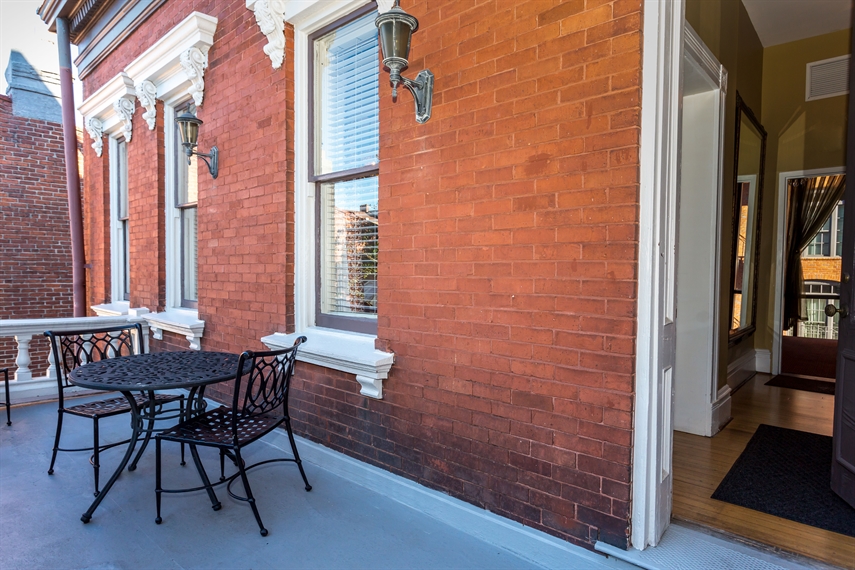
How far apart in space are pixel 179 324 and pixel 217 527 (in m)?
2.43

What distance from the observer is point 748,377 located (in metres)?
5.52

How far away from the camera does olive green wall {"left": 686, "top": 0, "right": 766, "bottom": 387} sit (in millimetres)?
3422

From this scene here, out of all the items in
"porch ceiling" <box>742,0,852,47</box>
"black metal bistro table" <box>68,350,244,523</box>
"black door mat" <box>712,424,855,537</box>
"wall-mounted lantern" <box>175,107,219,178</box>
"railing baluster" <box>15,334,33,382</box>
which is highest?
"porch ceiling" <box>742,0,852,47</box>

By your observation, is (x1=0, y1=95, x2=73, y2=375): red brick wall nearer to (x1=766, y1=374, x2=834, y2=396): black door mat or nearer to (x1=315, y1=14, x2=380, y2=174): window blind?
(x1=315, y1=14, x2=380, y2=174): window blind

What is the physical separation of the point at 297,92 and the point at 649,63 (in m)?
2.33

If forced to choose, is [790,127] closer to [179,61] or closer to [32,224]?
[179,61]

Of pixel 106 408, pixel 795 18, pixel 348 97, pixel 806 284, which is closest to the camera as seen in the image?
pixel 106 408

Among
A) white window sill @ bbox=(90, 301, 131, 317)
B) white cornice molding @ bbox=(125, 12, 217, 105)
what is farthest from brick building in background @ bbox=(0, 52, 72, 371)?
white cornice molding @ bbox=(125, 12, 217, 105)

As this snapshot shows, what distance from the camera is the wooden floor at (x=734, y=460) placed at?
212 cm

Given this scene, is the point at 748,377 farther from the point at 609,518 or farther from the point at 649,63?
the point at 649,63

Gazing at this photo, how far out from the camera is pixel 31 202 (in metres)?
7.51

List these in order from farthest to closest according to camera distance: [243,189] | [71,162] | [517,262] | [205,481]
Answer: [71,162] → [243,189] → [205,481] → [517,262]

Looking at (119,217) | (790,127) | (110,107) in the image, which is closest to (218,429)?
(119,217)

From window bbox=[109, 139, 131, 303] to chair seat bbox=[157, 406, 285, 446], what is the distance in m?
4.64
